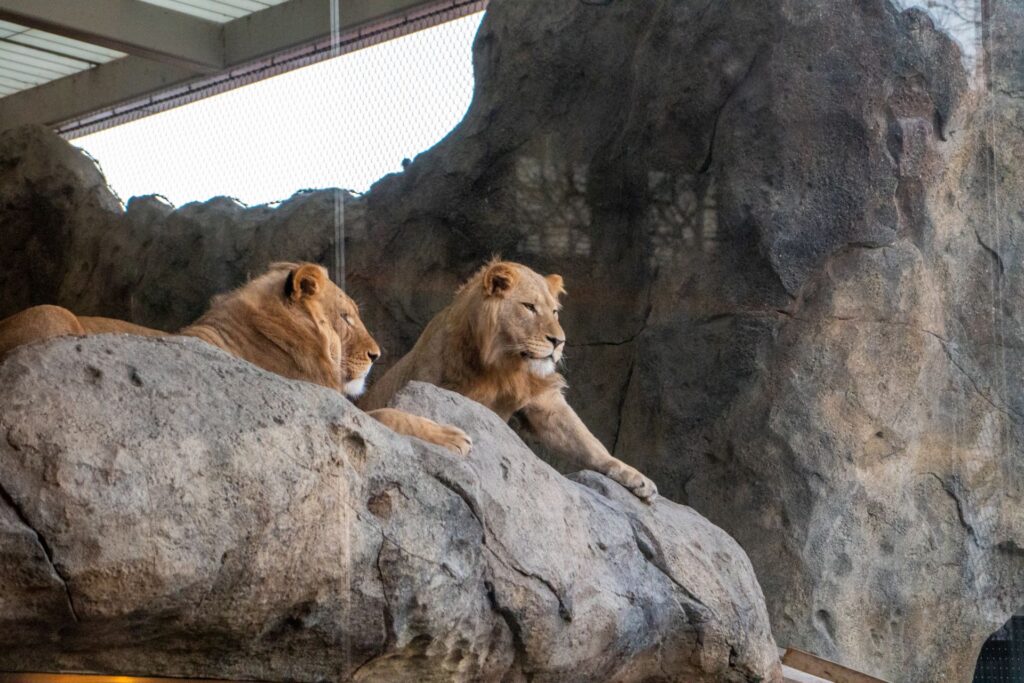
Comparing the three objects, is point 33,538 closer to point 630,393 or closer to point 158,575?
point 158,575

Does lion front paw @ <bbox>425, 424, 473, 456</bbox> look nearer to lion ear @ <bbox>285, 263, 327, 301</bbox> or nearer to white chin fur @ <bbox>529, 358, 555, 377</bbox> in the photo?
lion ear @ <bbox>285, 263, 327, 301</bbox>

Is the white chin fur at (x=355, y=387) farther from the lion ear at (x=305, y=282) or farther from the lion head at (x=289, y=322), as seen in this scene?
the lion ear at (x=305, y=282)

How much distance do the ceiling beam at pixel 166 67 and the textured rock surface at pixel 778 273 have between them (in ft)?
3.44

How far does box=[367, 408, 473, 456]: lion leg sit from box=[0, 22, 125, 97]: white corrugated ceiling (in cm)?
114

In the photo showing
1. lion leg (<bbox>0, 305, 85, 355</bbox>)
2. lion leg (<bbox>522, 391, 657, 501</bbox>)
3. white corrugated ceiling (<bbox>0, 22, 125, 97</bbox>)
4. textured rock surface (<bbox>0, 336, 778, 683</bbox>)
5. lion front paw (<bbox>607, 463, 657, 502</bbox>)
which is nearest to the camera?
textured rock surface (<bbox>0, 336, 778, 683</bbox>)

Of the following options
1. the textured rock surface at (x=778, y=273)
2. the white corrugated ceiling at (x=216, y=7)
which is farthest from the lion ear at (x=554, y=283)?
the white corrugated ceiling at (x=216, y=7)

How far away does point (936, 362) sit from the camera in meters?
5.98

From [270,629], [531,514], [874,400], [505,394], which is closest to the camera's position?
[270,629]

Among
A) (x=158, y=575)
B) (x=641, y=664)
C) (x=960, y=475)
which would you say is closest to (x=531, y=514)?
(x=641, y=664)

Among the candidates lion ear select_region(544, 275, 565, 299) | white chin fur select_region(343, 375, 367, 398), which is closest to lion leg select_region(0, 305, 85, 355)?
white chin fur select_region(343, 375, 367, 398)

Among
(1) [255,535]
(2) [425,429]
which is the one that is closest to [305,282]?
(2) [425,429]

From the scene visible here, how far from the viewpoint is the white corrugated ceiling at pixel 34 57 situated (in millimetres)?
3520

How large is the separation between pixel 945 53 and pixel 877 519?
192 centimetres

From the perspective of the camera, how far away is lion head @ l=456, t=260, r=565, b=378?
5.41 metres
